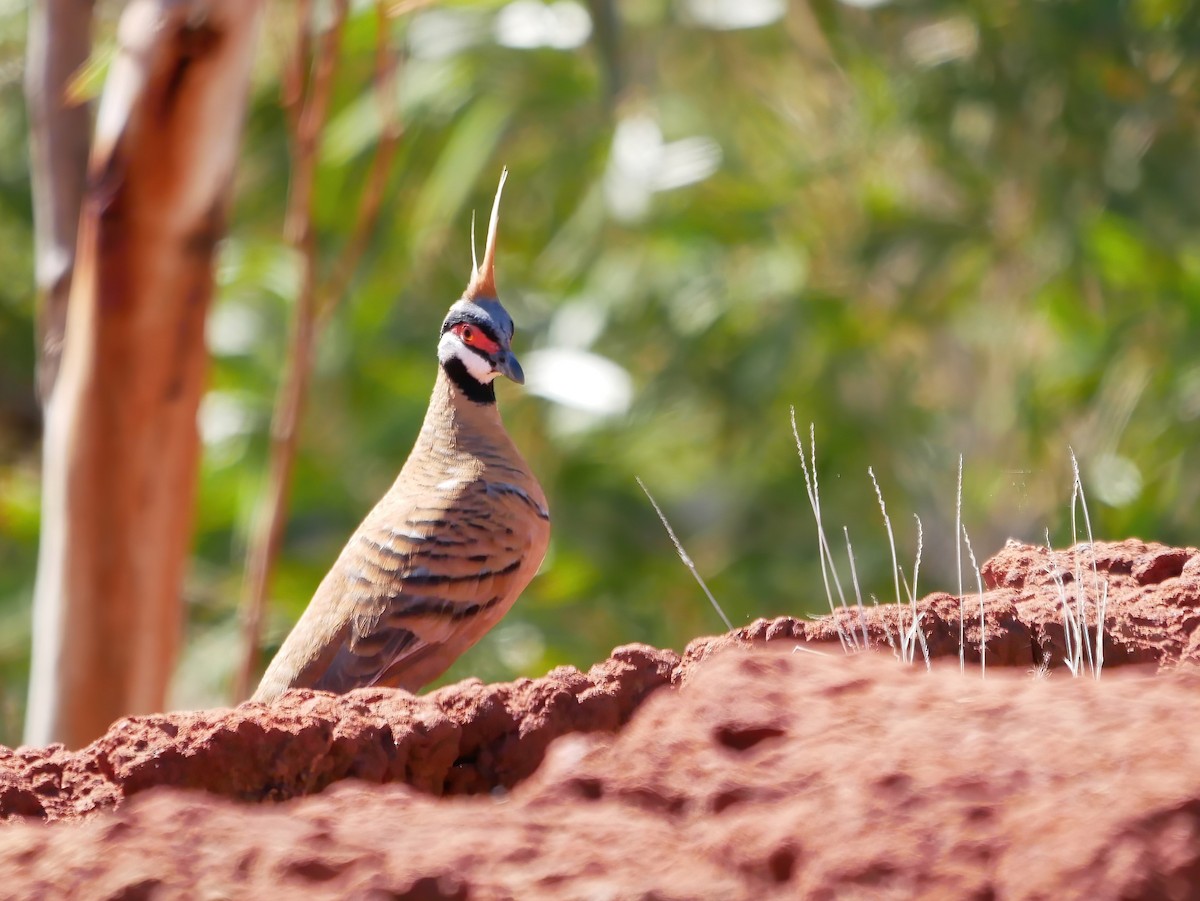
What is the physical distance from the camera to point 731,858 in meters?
1.85

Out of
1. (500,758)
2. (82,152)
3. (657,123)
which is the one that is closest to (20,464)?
(657,123)

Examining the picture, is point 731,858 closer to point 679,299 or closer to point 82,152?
point 82,152


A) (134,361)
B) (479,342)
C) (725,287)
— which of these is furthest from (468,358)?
(725,287)

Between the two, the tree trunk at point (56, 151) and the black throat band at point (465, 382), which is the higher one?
the tree trunk at point (56, 151)

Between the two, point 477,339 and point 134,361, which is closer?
point 477,339

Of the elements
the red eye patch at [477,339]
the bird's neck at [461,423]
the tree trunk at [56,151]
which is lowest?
the bird's neck at [461,423]

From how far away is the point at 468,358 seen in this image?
474 centimetres

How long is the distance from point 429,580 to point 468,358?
27.6 inches

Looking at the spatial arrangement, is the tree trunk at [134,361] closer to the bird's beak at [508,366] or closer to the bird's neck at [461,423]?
the bird's neck at [461,423]

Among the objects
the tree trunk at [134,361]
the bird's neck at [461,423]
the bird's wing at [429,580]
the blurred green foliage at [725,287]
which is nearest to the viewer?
the bird's wing at [429,580]

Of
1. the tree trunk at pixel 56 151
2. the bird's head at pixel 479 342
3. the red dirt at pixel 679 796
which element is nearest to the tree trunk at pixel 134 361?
the tree trunk at pixel 56 151

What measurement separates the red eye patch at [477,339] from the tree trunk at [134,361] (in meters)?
1.64

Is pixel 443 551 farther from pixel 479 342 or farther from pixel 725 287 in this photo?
pixel 725 287

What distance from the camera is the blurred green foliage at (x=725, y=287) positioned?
1277 centimetres
